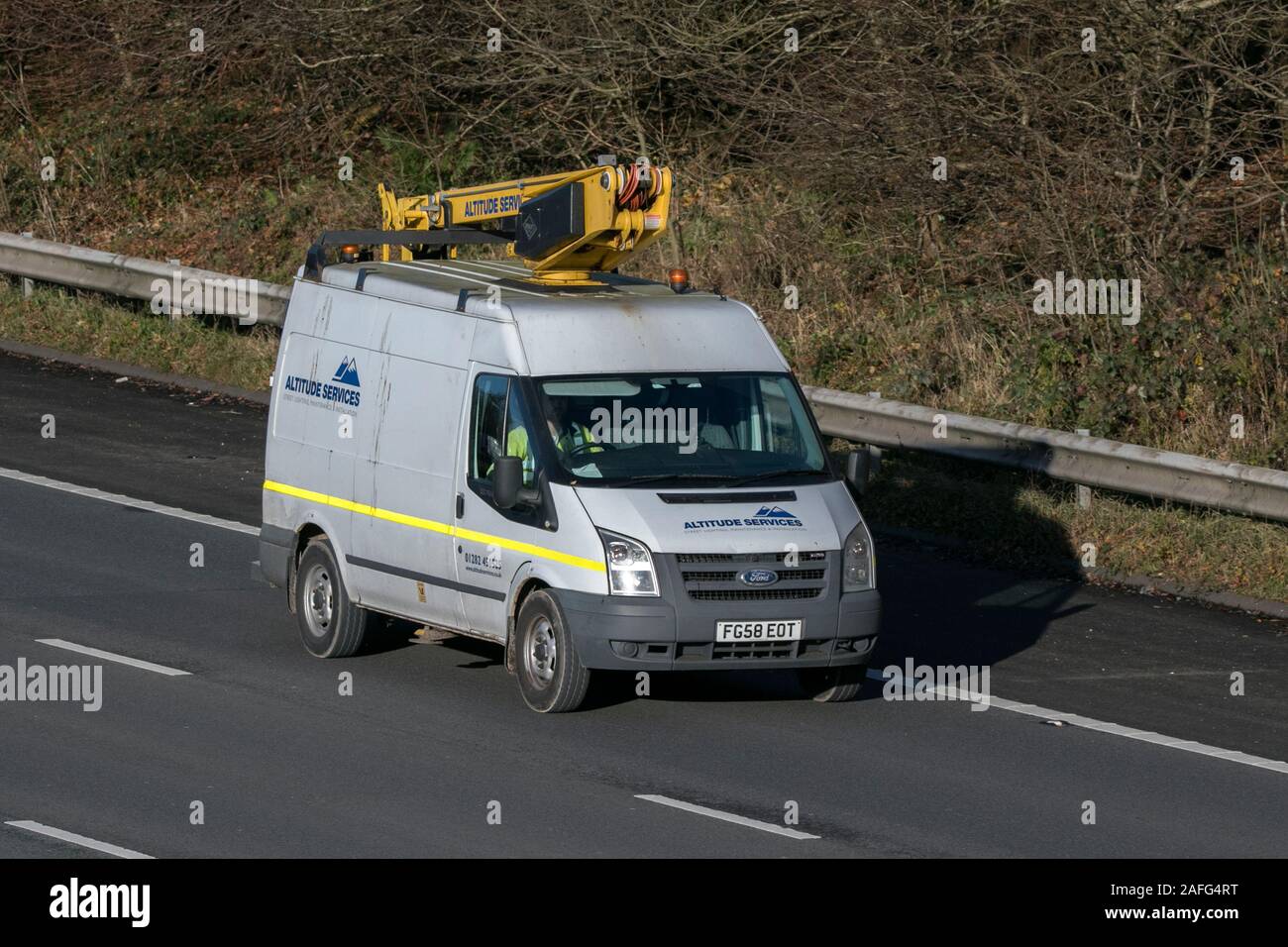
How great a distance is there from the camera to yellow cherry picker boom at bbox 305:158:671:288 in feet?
43.5

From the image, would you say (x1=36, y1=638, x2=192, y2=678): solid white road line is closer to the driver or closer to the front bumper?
the driver

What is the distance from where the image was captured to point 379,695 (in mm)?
12500

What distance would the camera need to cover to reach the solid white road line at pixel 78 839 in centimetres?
925

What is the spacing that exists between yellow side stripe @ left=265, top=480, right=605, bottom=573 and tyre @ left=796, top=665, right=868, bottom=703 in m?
1.59

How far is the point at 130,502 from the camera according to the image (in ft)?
57.3

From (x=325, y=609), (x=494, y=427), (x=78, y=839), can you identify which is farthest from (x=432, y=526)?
(x=78, y=839)

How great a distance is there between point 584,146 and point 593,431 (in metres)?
13.8

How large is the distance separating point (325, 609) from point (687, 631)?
2.96m

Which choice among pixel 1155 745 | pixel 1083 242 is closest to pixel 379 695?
pixel 1155 745

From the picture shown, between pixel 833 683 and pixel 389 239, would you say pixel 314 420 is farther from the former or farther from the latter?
pixel 833 683

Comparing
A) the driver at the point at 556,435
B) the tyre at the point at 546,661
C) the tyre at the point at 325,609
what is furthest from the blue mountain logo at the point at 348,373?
the tyre at the point at 546,661

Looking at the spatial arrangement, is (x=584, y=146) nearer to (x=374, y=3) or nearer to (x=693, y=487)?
(x=374, y=3)

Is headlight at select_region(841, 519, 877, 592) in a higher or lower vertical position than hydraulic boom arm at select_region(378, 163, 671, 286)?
lower

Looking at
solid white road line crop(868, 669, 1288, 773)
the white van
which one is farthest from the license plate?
solid white road line crop(868, 669, 1288, 773)
